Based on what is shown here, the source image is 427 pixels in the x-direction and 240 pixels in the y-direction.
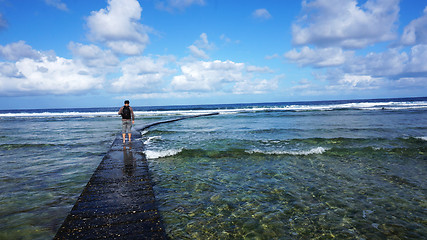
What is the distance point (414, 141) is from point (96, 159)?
16.5m

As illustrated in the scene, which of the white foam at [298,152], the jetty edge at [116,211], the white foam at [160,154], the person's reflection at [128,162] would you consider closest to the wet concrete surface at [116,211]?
the jetty edge at [116,211]

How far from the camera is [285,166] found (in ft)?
26.3

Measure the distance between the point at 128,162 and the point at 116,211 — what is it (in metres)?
3.91

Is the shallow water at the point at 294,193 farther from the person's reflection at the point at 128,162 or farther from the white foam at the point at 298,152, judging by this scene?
the person's reflection at the point at 128,162

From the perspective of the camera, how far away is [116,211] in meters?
3.99

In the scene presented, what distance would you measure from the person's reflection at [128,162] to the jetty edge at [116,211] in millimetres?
98

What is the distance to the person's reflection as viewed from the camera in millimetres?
6590

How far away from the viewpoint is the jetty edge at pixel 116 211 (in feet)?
10.9

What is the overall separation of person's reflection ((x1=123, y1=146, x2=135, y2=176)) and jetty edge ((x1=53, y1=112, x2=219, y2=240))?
0.10 meters

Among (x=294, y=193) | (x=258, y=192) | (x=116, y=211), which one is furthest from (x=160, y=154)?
(x=294, y=193)

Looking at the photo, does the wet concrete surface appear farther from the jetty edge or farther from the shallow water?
the shallow water

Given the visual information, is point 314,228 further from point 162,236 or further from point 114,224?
point 114,224

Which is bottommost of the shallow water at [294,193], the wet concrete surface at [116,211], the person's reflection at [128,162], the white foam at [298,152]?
the shallow water at [294,193]

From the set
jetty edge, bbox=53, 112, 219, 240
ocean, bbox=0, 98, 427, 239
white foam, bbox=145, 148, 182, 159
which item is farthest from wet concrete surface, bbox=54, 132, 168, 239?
white foam, bbox=145, 148, 182, 159
